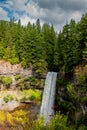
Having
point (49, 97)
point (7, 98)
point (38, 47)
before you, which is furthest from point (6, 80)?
point (49, 97)

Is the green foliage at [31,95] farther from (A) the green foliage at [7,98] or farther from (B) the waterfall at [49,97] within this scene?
(A) the green foliage at [7,98]

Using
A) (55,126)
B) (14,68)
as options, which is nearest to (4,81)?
→ (14,68)

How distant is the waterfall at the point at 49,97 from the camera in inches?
2263

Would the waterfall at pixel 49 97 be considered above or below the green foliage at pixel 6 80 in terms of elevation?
below

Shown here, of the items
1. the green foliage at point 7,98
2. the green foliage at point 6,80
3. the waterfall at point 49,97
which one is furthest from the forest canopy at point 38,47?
the green foliage at point 7,98

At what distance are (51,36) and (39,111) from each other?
28.1 metres

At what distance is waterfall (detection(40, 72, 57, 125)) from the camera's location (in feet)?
189

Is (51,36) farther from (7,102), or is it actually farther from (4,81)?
(7,102)

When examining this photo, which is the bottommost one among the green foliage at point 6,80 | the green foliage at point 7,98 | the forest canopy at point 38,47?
the green foliage at point 7,98

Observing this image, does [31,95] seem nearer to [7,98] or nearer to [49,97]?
[49,97]

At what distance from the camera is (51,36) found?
261ft

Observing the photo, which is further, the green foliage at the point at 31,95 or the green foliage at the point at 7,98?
the green foliage at the point at 31,95

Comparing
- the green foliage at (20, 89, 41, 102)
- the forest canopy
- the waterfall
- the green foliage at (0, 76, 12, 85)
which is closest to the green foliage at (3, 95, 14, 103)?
the green foliage at (20, 89, 41, 102)

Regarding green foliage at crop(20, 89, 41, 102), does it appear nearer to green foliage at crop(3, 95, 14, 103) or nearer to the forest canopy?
→ green foliage at crop(3, 95, 14, 103)
